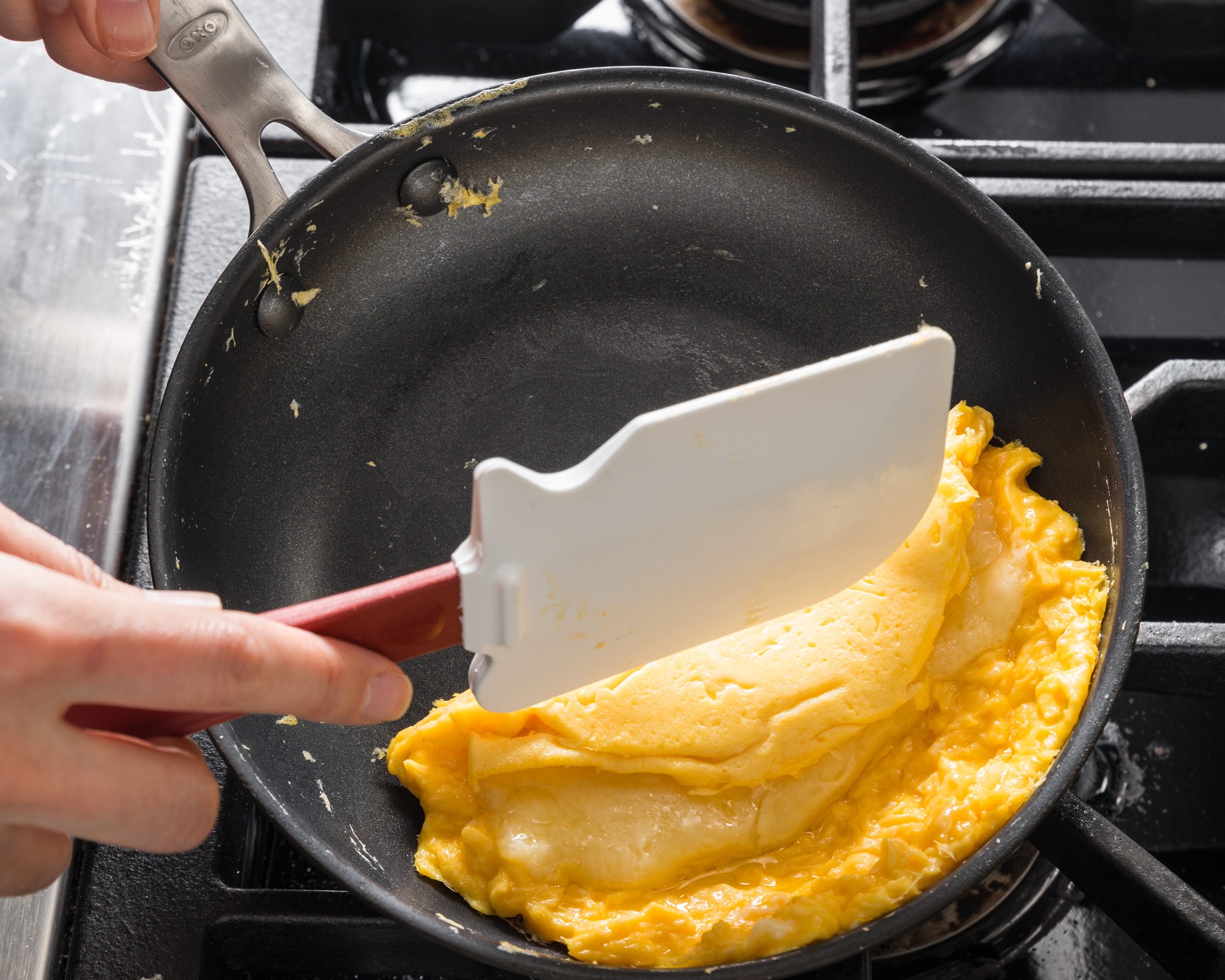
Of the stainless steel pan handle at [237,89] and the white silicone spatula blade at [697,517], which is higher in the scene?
the stainless steel pan handle at [237,89]

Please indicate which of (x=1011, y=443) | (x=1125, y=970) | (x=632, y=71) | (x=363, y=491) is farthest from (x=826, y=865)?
(x=632, y=71)

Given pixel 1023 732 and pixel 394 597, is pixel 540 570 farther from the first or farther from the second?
pixel 1023 732

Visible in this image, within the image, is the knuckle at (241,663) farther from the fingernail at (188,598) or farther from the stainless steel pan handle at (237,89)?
the stainless steel pan handle at (237,89)

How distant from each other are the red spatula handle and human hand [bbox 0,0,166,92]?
0.57 meters

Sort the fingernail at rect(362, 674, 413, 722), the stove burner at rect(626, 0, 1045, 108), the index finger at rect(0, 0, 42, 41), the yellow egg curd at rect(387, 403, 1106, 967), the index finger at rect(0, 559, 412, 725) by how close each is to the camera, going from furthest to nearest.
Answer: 1. the stove burner at rect(626, 0, 1045, 108)
2. the index finger at rect(0, 0, 42, 41)
3. the yellow egg curd at rect(387, 403, 1106, 967)
4. the fingernail at rect(362, 674, 413, 722)
5. the index finger at rect(0, 559, 412, 725)

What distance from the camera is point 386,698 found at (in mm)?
697

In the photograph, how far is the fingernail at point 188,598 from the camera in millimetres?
644

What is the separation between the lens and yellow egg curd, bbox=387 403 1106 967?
0.86 metres

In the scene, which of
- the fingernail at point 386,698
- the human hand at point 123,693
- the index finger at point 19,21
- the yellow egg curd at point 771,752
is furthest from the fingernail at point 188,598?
the index finger at point 19,21

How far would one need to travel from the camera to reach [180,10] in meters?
0.95

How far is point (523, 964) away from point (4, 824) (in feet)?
1.19

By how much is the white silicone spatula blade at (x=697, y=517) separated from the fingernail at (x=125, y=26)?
1.90ft

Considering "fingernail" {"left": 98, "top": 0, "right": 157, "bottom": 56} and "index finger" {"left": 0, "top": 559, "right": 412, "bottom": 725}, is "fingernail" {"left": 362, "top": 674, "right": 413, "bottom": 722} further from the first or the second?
"fingernail" {"left": 98, "top": 0, "right": 157, "bottom": 56}

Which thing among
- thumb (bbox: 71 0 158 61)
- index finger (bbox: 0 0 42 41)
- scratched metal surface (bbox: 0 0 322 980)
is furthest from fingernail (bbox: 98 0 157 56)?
scratched metal surface (bbox: 0 0 322 980)
